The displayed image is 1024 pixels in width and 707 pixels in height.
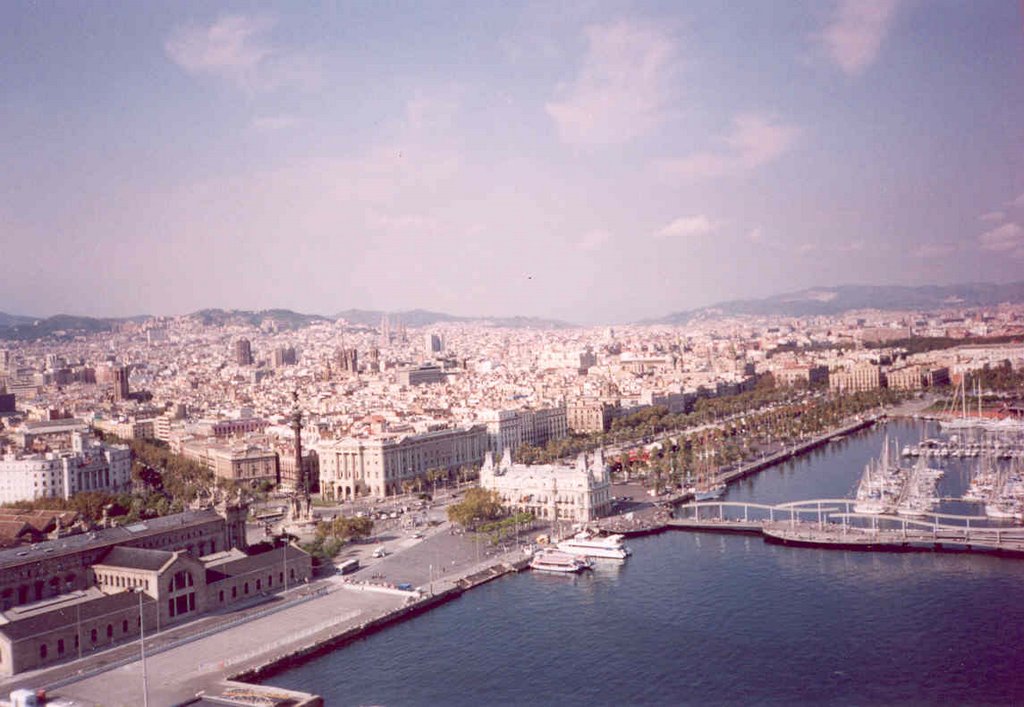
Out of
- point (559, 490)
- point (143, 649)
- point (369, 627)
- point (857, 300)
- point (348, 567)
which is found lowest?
point (369, 627)

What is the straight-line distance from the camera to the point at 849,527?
1952cm

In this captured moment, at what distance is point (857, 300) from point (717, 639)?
7349 centimetres

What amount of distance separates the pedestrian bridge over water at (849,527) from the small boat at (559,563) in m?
3.76

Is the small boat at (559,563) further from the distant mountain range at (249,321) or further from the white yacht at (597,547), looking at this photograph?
the distant mountain range at (249,321)

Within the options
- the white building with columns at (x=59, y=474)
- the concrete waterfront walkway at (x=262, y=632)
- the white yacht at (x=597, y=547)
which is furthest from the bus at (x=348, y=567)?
the white building with columns at (x=59, y=474)

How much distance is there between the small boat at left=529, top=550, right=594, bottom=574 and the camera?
17.9 meters

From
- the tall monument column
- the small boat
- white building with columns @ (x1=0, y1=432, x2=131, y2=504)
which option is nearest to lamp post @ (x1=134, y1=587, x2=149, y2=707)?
the small boat

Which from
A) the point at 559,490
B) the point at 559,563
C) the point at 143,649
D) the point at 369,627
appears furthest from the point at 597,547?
the point at 143,649

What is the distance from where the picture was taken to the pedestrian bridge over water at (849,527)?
59.3 ft

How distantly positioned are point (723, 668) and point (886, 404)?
109ft

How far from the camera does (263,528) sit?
22.1 meters

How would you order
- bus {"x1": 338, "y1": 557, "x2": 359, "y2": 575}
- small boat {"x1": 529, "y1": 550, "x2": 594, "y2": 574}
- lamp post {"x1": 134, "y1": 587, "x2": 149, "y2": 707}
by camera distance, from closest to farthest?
1. lamp post {"x1": 134, "y1": 587, "x2": 149, "y2": 707}
2. bus {"x1": 338, "y1": 557, "x2": 359, "y2": 575}
3. small boat {"x1": 529, "y1": 550, "x2": 594, "y2": 574}

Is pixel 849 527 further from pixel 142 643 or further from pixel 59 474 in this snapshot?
pixel 59 474

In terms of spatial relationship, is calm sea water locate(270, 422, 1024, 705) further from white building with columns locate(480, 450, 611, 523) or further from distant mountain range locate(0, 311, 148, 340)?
distant mountain range locate(0, 311, 148, 340)
